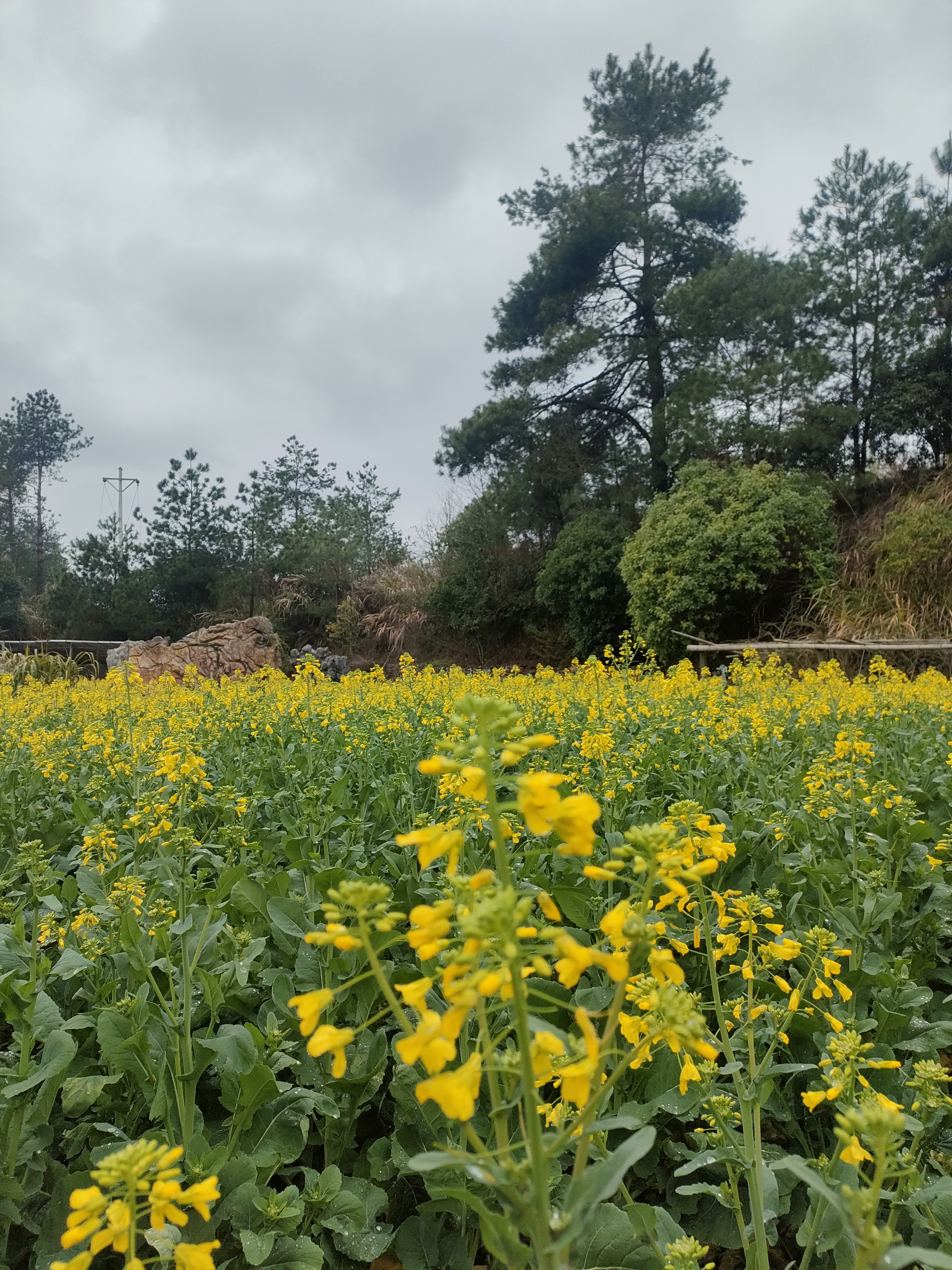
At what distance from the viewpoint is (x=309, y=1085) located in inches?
64.6

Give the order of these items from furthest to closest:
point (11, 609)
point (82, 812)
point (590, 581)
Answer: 1. point (11, 609)
2. point (590, 581)
3. point (82, 812)

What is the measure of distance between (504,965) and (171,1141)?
1.24 m

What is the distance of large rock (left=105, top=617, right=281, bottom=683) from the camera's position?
14789mm

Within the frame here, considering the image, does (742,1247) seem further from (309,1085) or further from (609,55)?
(609,55)

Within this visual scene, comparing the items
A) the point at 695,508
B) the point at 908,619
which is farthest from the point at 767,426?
the point at 908,619

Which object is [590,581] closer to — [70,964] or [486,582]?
[486,582]

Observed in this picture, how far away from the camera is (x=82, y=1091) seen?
1.48 metres

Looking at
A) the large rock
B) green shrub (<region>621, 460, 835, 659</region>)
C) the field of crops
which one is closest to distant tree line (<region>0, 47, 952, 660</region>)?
green shrub (<region>621, 460, 835, 659</region>)

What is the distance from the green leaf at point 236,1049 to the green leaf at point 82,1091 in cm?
19

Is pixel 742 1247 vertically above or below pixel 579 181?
below

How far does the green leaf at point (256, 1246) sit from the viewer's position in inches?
46.6

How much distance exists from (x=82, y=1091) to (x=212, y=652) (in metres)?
15.7

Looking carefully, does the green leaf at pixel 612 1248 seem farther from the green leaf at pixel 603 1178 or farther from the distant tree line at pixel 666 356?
the distant tree line at pixel 666 356

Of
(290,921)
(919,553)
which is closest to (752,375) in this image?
(919,553)
